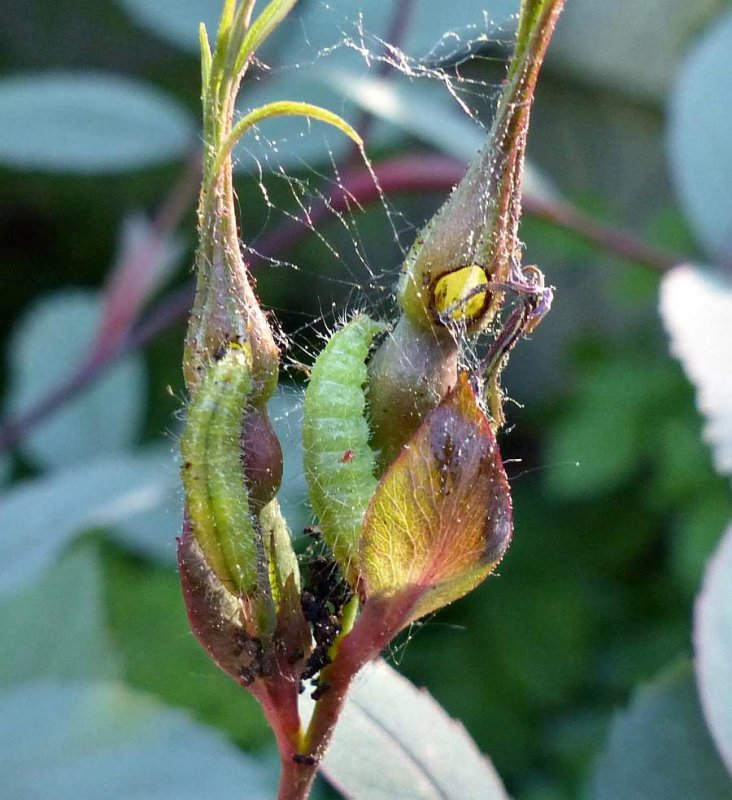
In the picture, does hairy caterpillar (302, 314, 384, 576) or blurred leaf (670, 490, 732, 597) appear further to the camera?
blurred leaf (670, 490, 732, 597)

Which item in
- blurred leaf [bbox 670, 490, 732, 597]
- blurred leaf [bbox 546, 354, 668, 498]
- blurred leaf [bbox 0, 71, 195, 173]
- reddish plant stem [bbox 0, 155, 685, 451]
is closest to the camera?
reddish plant stem [bbox 0, 155, 685, 451]

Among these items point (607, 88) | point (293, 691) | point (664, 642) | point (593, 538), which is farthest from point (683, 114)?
point (607, 88)

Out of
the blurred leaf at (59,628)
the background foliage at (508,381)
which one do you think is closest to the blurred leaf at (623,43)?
the background foliage at (508,381)

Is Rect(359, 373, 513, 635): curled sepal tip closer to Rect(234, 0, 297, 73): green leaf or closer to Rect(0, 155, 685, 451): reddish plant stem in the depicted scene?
Rect(234, 0, 297, 73): green leaf

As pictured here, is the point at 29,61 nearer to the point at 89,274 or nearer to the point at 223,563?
the point at 89,274

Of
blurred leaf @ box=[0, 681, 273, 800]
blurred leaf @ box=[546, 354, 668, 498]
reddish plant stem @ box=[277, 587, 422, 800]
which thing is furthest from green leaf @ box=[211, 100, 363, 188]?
blurred leaf @ box=[546, 354, 668, 498]

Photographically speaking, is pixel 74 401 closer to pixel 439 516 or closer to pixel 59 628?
pixel 59 628

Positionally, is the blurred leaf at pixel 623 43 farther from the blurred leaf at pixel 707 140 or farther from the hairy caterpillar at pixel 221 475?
the hairy caterpillar at pixel 221 475

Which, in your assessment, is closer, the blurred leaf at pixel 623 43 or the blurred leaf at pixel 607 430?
the blurred leaf at pixel 607 430
